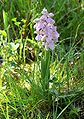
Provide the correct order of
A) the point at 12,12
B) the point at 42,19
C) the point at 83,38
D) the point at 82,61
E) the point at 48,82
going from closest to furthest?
the point at 42,19 < the point at 48,82 < the point at 82,61 < the point at 83,38 < the point at 12,12

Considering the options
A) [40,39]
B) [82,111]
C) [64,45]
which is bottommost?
[82,111]

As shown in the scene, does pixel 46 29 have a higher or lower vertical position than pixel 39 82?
higher

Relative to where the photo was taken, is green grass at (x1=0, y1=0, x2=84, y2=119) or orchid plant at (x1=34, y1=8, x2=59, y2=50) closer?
orchid plant at (x1=34, y1=8, x2=59, y2=50)

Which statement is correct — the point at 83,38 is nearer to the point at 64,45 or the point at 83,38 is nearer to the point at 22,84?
the point at 64,45

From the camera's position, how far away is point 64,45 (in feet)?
7.34

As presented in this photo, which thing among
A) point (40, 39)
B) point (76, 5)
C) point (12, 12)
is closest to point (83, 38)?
point (76, 5)

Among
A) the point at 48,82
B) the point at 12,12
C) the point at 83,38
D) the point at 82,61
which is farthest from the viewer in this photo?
the point at 12,12

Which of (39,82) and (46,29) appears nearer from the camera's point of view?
(46,29)

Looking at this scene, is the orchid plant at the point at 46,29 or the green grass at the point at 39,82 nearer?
the orchid plant at the point at 46,29

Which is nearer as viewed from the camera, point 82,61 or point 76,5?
point 82,61

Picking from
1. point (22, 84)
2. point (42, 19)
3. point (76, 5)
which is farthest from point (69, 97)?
point (76, 5)

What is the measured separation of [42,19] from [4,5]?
2.98 ft

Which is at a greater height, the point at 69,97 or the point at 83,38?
the point at 83,38

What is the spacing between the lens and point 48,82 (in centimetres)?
174
